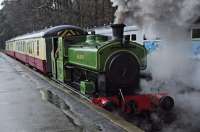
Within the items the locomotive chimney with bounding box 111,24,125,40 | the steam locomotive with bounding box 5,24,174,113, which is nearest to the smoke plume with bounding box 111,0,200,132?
the steam locomotive with bounding box 5,24,174,113

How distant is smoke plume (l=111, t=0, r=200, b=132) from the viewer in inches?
370

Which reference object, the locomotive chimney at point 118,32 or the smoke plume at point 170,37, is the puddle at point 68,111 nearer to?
the smoke plume at point 170,37

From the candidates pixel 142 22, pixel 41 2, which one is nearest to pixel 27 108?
pixel 142 22

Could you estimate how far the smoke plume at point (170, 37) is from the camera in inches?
370

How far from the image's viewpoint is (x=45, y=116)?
346 inches

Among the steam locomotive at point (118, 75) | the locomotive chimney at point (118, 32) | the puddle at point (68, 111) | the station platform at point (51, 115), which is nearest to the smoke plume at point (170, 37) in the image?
the steam locomotive at point (118, 75)

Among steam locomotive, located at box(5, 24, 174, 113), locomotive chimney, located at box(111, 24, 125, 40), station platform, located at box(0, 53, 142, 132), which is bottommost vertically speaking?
station platform, located at box(0, 53, 142, 132)

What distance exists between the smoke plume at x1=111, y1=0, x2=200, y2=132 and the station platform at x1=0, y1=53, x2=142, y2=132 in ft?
4.97

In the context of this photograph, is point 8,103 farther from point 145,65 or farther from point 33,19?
point 33,19

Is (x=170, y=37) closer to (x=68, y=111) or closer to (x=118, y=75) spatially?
(x=118, y=75)

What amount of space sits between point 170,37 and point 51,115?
4.08 m

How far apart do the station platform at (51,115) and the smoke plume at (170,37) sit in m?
1.52

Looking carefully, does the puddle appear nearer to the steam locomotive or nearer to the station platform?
the station platform

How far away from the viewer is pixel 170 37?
1092 centimetres
